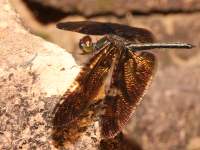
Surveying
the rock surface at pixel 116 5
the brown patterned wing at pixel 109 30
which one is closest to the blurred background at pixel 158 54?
the rock surface at pixel 116 5

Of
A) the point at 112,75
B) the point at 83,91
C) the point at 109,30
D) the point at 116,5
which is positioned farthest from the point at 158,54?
the point at 83,91

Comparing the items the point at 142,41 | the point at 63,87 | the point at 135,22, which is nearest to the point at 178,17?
the point at 135,22

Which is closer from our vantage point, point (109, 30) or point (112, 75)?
point (112, 75)

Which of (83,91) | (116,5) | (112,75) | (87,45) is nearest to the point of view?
(83,91)

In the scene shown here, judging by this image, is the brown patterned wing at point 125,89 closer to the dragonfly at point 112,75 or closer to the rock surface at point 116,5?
the dragonfly at point 112,75

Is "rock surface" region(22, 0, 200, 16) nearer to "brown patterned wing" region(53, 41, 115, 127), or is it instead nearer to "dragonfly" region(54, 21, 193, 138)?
"dragonfly" region(54, 21, 193, 138)

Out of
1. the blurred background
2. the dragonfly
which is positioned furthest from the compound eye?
the blurred background

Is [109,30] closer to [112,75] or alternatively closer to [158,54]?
[112,75]
